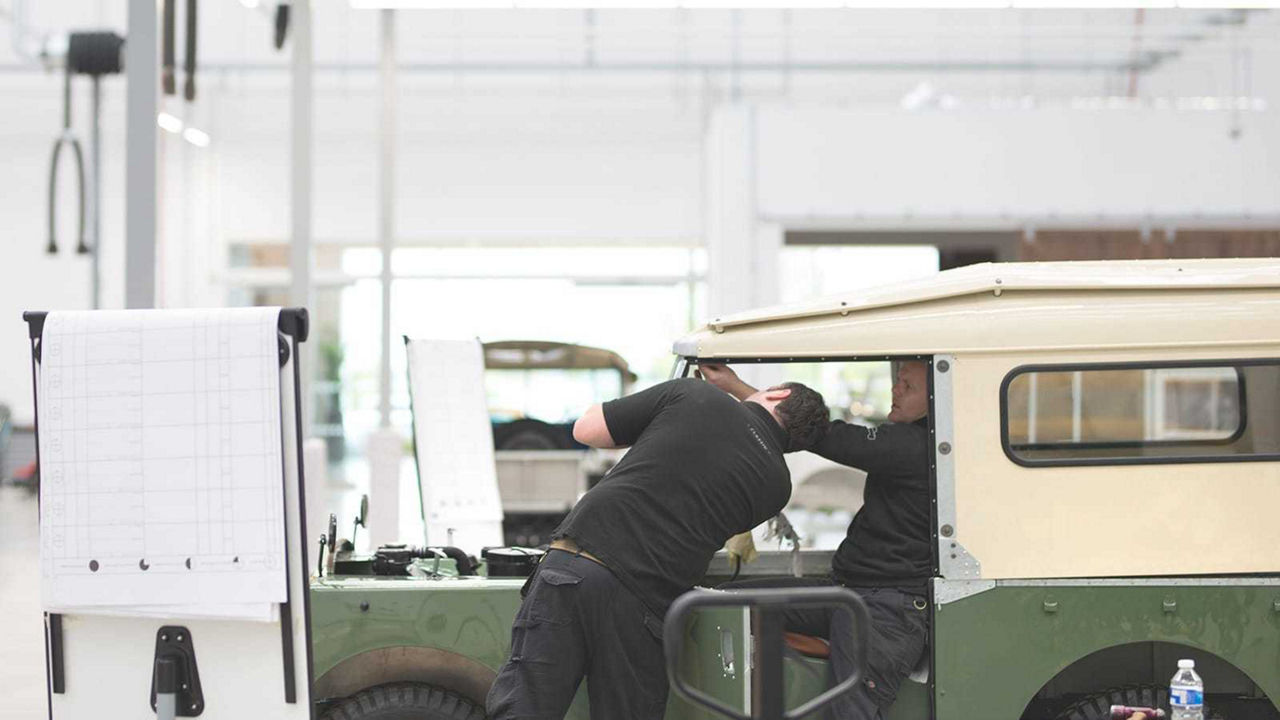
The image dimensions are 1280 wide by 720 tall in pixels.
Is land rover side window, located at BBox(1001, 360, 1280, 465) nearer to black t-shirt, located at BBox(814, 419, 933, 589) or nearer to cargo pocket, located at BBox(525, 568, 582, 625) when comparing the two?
black t-shirt, located at BBox(814, 419, 933, 589)

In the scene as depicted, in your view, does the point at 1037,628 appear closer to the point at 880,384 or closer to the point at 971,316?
the point at 971,316

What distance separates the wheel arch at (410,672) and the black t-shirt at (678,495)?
696mm

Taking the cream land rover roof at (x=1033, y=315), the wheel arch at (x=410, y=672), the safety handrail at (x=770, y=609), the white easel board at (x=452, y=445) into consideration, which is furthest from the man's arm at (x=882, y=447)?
the white easel board at (x=452, y=445)

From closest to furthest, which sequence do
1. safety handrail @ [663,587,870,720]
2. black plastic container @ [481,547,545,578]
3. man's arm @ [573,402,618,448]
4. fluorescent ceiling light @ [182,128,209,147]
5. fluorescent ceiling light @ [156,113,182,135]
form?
safety handrail @ [663,587,870,720] < man's arm @ [573,402,618,448] < black plastic container @ [481,547,545,578] < fluorescent ceiling light @ [156,113,182,135] < fluorescent ceiling light @ [182,128,209,147]

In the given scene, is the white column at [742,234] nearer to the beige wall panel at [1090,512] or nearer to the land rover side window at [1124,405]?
the land rover side window at [1124,405]

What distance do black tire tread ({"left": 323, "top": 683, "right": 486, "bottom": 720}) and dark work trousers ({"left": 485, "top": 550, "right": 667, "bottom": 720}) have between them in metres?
0.45

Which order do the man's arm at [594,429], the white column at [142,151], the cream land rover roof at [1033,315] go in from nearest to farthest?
the man's arm at [594,429] → the cream land rover roof at [1033,315] → the white column at [142,151]

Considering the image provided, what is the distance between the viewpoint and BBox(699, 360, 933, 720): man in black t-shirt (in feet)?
13.1

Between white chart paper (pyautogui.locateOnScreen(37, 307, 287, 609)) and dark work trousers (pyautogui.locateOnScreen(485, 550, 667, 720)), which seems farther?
dark work trousers (pyautogui.locateOnScreen(485, 550, 667, 720))

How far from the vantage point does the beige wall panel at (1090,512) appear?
402cm

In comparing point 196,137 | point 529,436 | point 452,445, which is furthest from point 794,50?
point 452,445

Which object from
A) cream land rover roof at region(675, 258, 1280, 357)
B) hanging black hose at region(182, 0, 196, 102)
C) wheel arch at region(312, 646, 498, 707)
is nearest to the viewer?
cream land rover roof at region(675, 258, 1280, 357)

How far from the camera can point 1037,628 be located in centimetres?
398

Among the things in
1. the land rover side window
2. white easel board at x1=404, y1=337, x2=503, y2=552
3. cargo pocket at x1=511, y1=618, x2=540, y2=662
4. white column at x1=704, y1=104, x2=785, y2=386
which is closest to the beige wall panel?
cargo pocket at x1=511, y1=618, x2=540, y2=662
